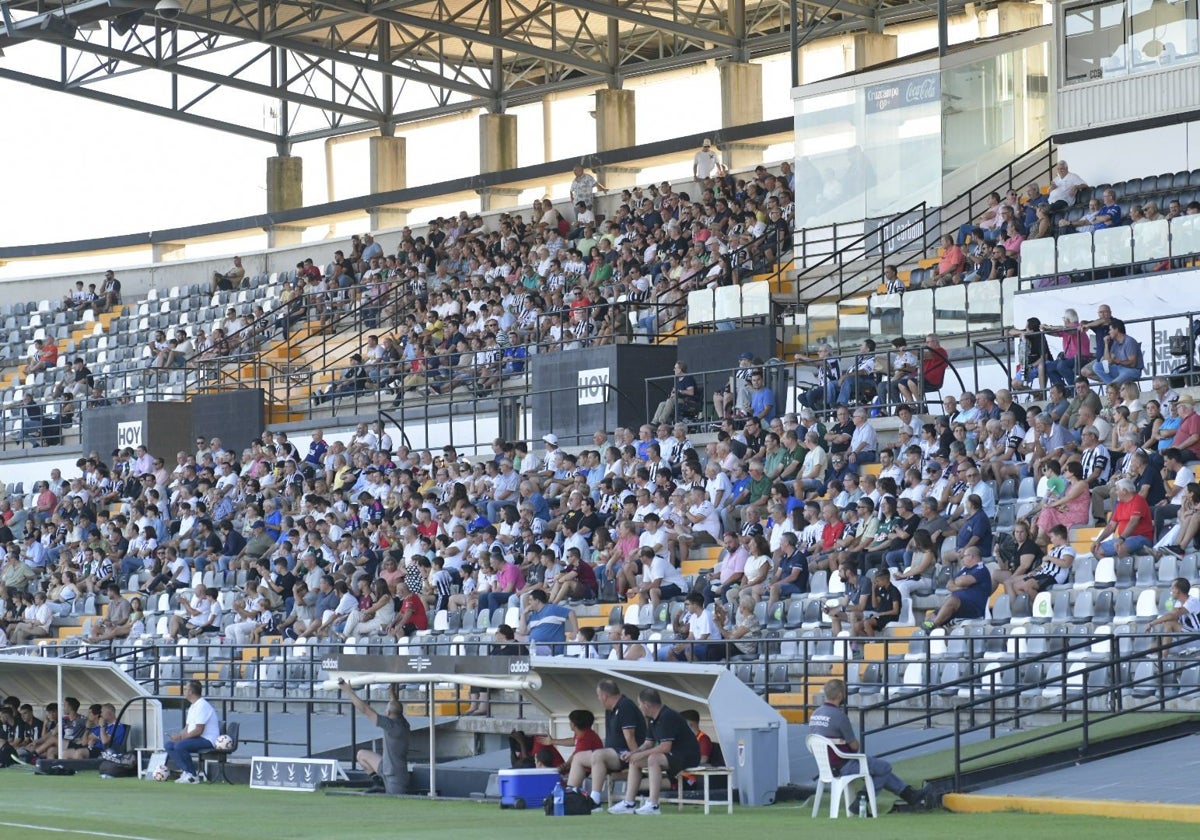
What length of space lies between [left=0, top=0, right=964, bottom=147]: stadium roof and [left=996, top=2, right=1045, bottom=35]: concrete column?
1385 millimetres

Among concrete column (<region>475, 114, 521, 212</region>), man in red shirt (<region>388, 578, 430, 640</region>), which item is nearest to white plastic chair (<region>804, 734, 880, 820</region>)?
man in red shirt (<region>388, 578, 430, 640</region>)

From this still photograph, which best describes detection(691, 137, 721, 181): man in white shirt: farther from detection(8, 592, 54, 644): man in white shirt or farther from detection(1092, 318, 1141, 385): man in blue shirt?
detection(1092, 318, 1141, 385): man in blue shirt

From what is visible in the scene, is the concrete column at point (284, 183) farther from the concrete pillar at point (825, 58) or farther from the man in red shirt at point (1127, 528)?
the man in red shirt at point (1127, 528)

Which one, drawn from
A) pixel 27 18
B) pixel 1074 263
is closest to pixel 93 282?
pixel 27 18

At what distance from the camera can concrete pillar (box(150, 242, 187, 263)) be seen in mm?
47438

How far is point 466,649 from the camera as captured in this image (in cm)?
2017

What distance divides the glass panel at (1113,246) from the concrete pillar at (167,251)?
28306 millimetres

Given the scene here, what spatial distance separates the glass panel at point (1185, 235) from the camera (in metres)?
22.3

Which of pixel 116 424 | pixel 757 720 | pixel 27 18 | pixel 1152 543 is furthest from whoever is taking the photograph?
pixel 27 18

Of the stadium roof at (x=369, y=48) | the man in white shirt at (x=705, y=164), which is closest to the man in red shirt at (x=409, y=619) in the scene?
the man in white shirt at (x=705, y=164)

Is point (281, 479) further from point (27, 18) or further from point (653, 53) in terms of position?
point (653, 53)

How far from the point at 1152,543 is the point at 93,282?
33486 mm

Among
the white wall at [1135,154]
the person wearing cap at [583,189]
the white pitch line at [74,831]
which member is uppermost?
the person wearing cap at [583,189]

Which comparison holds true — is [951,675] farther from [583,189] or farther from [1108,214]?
[583,189]
